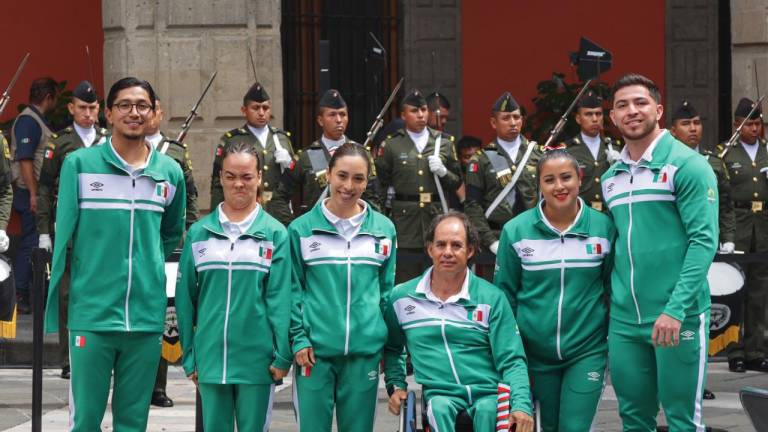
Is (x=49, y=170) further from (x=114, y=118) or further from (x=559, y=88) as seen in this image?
(x=559, y=88)

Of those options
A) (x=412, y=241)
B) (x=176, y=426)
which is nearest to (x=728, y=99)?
(x=412, y=241)

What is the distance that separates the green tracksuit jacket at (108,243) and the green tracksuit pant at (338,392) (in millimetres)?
746

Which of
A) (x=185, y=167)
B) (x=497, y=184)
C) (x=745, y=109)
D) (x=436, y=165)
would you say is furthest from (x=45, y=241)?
(x=745, y=109)

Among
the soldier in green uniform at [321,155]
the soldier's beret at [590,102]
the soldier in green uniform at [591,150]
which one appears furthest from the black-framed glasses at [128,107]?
the soldier's beret at [590,102]

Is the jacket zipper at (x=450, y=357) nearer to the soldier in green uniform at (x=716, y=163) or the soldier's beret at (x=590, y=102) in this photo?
the soldier in green uniform at (x=716, y=163)

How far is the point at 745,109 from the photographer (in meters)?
13.2

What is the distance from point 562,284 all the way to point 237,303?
1.49 m

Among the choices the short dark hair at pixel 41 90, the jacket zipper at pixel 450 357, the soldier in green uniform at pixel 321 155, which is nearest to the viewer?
the jacket zipper at pixel 450 357

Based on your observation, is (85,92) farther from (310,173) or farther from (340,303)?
(340,303)

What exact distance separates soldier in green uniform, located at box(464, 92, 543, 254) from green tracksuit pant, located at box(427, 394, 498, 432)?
4920mm

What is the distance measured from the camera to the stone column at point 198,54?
1380cm

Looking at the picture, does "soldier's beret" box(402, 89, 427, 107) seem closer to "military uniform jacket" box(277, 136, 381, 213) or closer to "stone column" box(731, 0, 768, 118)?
"military uniform jacket" box(277, 136, 381, 213)

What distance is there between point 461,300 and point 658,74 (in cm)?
1043

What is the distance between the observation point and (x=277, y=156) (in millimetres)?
12484
